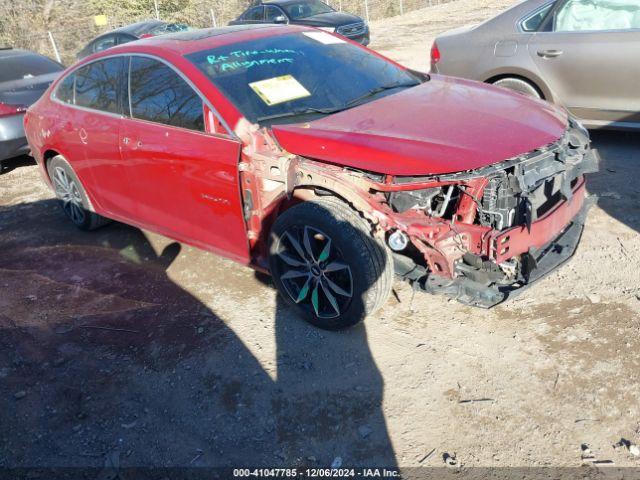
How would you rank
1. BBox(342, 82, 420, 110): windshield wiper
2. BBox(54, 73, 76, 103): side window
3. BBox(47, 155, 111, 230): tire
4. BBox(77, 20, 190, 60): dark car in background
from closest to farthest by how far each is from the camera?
BBox(342, 82, 420, 110): windshield wiper, BBox(54, 73, 76, 103): side window, BBox(47, 155, 111, 230): tire, BBox(77, 20, 190, 60): dark car in background

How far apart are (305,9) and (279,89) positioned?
11562 millimetres

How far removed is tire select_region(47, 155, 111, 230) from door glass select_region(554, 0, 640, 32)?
4.88 meters

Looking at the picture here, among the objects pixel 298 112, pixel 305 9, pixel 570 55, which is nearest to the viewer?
pixel 298 112

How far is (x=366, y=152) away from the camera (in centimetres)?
311

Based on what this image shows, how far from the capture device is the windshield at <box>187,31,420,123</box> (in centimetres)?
367

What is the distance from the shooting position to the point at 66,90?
500 cm

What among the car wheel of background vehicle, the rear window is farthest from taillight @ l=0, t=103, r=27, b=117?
the car wheel of background vehicle

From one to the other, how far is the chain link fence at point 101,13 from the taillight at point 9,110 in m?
12.7

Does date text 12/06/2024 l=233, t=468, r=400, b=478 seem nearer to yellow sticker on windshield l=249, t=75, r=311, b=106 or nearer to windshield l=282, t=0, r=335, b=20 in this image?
yellow sticker on windshield l=249, t=75, r=311, b=106

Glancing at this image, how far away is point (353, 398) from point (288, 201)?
1.25 m

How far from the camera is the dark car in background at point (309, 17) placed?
45.0 feet

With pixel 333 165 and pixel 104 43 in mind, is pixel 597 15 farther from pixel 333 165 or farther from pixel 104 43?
pixel 104 43

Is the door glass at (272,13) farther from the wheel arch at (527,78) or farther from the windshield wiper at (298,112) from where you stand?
the windshield wiper at (298,112)

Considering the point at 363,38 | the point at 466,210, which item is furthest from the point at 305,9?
the point at 466,210
